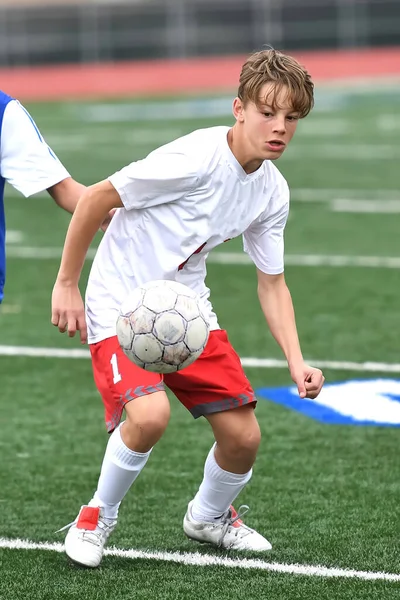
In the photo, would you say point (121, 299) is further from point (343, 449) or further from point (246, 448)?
point (343, 449)

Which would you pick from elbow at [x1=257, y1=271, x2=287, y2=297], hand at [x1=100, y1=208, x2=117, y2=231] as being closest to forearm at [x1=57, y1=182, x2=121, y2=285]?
hand at [x1=100, y1=208, x2=117, y2=231]

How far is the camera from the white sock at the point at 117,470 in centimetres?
442

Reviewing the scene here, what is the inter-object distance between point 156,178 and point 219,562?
1.37m

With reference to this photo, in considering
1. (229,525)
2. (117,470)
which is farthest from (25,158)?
(229,525)

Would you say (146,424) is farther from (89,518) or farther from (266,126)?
(266,126)

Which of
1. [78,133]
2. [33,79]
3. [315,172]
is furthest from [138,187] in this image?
[33,79]

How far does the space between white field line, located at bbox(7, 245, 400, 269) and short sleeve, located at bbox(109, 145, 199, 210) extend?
6366mm

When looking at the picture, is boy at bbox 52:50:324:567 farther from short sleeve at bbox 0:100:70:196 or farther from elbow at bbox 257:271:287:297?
short sleeve at bbox 0:100:70:196

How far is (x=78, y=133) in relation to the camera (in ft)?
72.6

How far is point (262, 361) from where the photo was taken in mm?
7844

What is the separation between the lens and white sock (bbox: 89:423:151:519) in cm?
442

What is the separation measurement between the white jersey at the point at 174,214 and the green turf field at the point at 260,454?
87 cm

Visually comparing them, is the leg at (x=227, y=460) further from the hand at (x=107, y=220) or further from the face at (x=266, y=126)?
the face at (x=266, y=126)

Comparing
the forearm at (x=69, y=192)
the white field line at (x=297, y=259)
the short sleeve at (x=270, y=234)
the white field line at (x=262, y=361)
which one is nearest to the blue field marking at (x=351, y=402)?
the white field line at (x=262, y=361)
